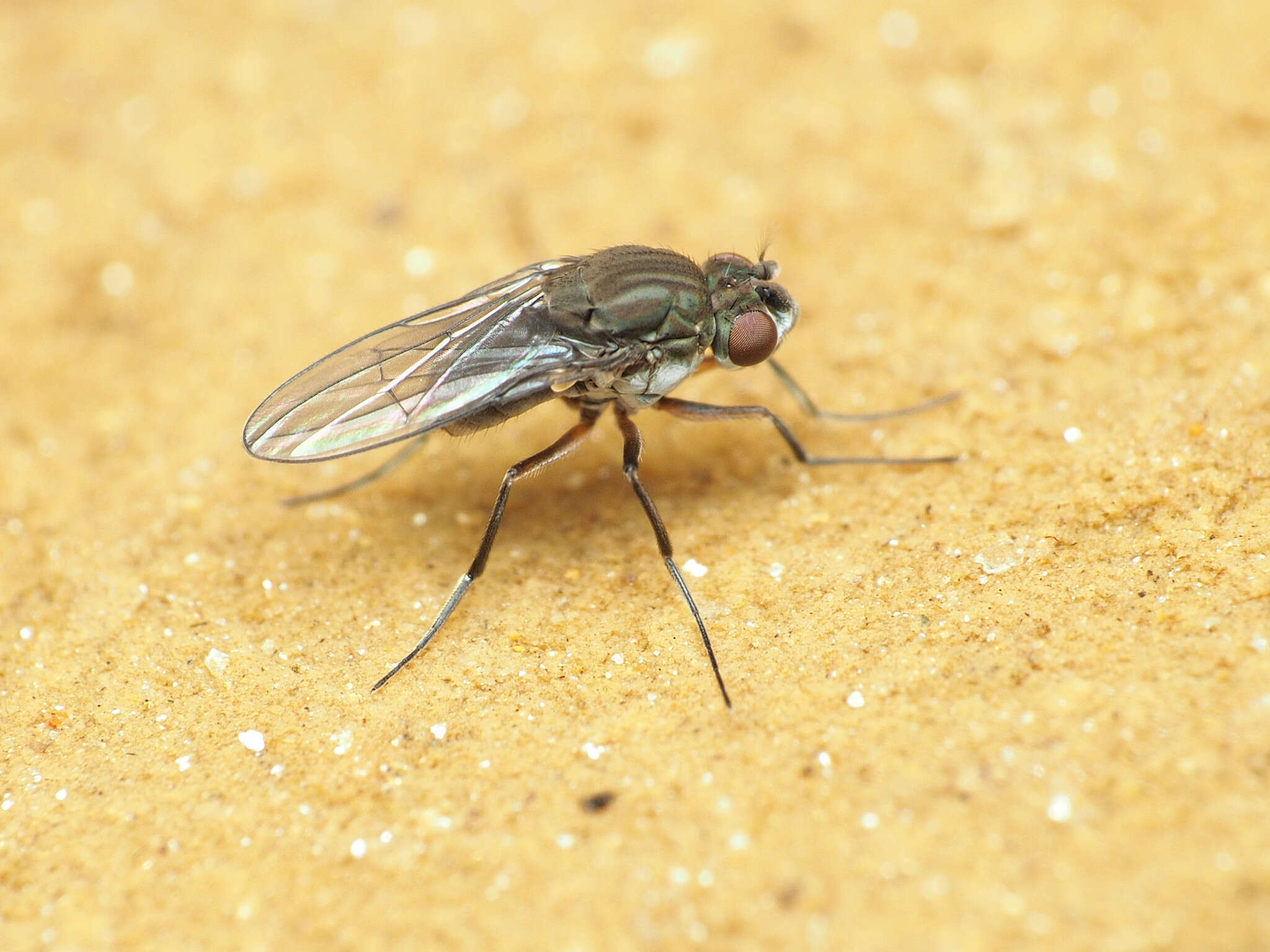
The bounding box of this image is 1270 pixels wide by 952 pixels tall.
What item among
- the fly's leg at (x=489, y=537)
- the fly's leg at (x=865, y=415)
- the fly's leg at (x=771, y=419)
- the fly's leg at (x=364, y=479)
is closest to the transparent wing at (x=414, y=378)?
the fly's leg at (x=489, y=537)

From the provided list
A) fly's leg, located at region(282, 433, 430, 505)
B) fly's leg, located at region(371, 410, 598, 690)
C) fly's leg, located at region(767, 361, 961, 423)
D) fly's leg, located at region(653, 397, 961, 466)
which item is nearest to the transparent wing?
fly's leg, located at region(371, 410, 598, 690)

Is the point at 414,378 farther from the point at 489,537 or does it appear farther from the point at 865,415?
the point at 865,415

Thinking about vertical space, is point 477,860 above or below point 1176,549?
above

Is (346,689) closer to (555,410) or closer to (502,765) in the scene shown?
(502,765)

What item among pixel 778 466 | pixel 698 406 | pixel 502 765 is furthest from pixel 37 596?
pixel 778 466

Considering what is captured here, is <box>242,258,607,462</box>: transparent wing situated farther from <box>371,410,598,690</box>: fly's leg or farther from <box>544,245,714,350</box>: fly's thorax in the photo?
<box>371,410,598,690</box>: fly's leg

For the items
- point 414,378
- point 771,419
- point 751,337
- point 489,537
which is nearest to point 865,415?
point 771,419

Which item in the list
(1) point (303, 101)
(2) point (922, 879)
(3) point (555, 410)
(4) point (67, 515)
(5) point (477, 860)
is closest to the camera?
(2) point (922, 879)
